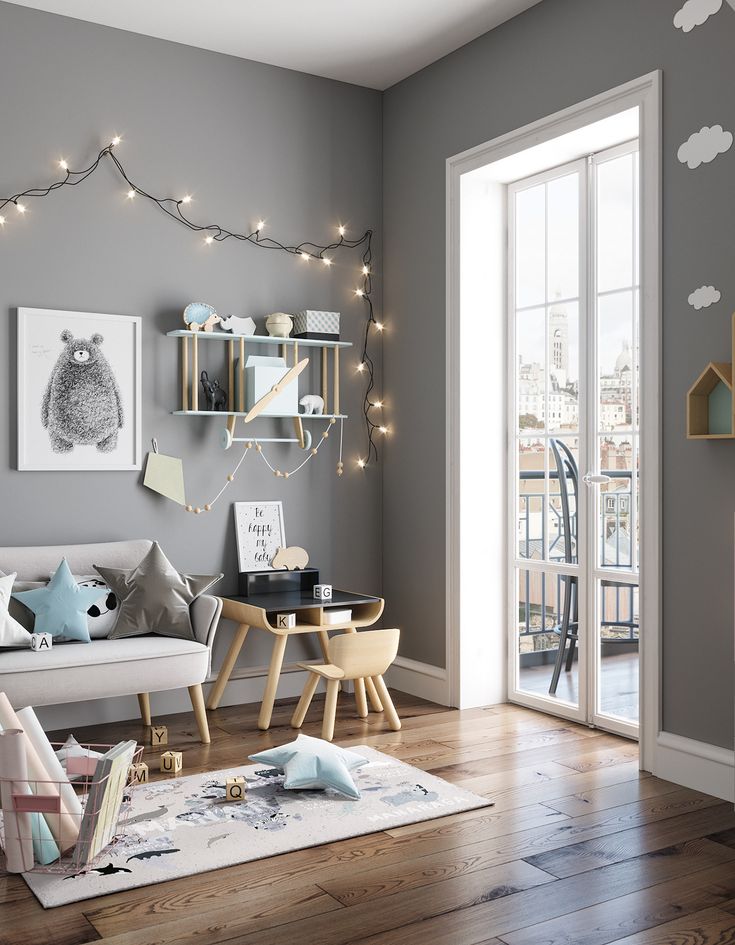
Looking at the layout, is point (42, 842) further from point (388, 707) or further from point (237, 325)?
point (237, 325)

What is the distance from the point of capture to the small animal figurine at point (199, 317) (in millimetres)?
4098

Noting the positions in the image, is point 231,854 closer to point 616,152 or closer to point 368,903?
point 368,903

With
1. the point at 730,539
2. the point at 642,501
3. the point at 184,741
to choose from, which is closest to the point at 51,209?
the point at 184,741

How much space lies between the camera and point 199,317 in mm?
A: 4133

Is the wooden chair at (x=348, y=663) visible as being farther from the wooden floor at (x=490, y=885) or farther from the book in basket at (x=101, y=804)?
the book in basket at (x=101, y=804)

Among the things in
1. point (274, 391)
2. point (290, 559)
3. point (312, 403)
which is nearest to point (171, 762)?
point (290, 559)

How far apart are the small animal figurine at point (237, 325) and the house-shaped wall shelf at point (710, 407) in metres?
1.97

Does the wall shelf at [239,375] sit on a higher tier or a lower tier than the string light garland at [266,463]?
higher

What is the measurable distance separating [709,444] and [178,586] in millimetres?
2039

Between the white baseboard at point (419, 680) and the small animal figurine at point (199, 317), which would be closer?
the small animal figurine at point (199, 317)

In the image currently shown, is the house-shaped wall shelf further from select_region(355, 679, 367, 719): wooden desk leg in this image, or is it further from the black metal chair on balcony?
select_region(355, 679, 367, 719): wooden desk leg

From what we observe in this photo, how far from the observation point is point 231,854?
2.64 m

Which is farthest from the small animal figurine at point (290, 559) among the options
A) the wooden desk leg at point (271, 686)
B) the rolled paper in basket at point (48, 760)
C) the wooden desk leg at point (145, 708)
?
the rolled paper in basket at point (48, 760)

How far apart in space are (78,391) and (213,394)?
1.85ft
